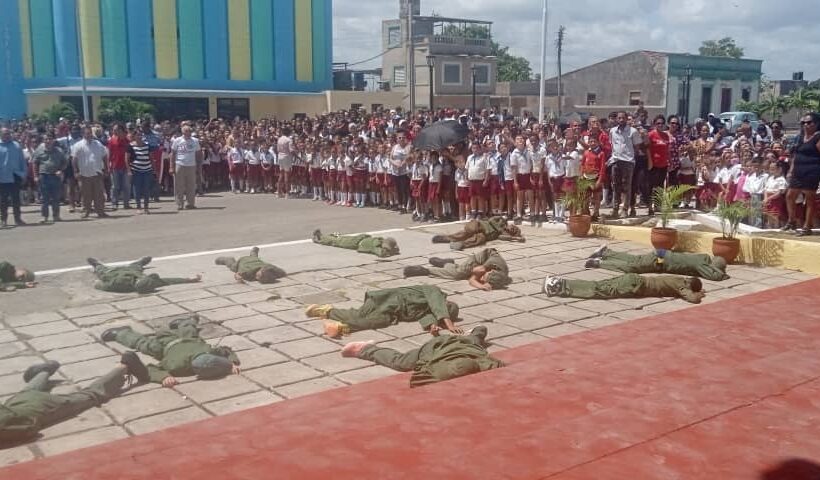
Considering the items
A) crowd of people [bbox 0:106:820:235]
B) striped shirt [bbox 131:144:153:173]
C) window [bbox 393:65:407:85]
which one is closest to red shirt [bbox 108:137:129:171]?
crowd of people [bbox 0:106:820:235]

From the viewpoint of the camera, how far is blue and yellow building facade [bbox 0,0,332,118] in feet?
102

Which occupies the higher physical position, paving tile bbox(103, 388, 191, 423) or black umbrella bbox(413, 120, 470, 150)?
black umbrella bbox(413, 120, 470, 150)

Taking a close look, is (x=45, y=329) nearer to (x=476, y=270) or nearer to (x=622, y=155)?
(x=476, y=270)

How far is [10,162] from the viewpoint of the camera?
1339cm

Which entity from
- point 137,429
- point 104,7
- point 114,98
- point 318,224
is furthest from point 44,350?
point 104,7

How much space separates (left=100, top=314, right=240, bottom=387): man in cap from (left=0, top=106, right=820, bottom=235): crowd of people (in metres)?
6.95

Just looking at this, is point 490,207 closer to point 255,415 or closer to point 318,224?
point 318,224

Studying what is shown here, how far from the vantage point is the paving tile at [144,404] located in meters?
5.16

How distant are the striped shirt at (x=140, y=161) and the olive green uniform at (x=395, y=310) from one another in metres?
9.70

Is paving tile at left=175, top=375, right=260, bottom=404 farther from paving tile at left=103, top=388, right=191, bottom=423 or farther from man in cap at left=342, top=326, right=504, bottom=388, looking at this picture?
man in cap at left=342, top=326, right=504, bottom=388

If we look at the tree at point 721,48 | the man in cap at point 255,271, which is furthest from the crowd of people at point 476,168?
the tree at point 721,48

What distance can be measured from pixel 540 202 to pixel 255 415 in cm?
859

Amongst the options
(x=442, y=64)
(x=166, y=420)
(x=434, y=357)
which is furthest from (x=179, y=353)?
(x=442, y=64)

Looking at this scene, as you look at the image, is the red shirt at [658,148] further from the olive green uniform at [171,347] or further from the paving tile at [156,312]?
the olive green uniform at [171,347]
